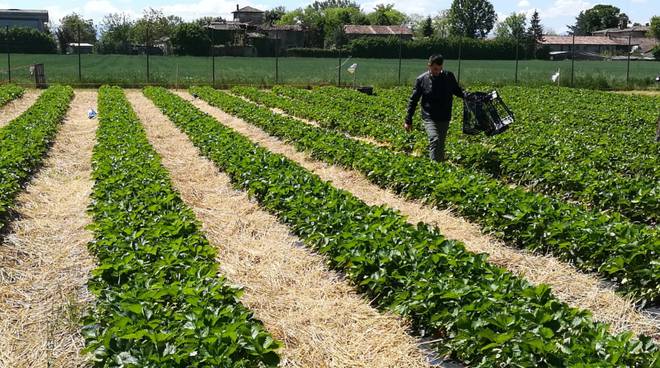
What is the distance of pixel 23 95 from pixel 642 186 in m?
21.6

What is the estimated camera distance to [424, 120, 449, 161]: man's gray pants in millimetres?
10367

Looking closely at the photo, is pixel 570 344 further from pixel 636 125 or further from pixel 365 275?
pixel 636 125

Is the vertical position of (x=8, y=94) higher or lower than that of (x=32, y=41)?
lower

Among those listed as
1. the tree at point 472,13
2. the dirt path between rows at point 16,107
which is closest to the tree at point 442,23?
the tree at point 472,13

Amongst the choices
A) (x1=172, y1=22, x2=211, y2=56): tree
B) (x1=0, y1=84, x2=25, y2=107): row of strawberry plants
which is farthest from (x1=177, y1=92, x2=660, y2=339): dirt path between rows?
(x1=172, y1=22, x2=211, y2=56): tree

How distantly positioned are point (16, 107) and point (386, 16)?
4515 inches

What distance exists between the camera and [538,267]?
6395mm

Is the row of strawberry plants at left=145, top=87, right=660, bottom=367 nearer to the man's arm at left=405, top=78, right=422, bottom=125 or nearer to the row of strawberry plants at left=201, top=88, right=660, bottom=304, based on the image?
the row of strawberry plants at left=201, top=88, right=660, bottom=304

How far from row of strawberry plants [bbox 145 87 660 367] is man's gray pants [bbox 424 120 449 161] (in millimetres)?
2516

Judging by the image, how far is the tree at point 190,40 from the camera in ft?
203

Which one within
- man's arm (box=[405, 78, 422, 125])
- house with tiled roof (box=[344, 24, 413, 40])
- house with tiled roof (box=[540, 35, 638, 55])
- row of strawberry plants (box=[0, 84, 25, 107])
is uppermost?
house with tiled roof (box=[344, 24, 413, 40])

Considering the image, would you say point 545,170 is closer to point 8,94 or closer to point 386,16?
point 8,94

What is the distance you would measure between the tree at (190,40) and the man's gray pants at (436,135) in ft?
179

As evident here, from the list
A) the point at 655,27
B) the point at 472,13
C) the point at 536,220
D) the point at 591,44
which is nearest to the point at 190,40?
the point at 536,220
